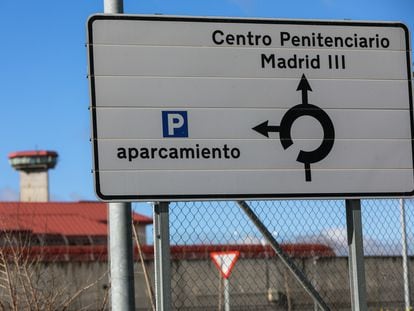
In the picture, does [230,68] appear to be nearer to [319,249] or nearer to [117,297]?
[117,297]

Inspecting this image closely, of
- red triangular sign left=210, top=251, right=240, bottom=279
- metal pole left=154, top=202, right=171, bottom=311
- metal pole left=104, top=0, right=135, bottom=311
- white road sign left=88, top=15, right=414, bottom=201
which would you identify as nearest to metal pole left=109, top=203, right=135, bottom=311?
metal pole left=104, top=0, right=135, bottom=311

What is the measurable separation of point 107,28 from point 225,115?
2.68 ft

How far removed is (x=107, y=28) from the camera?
16.4 feet

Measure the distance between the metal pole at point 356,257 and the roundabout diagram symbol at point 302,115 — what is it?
405 mm

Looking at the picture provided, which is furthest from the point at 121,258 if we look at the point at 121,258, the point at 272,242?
the point at 272,242

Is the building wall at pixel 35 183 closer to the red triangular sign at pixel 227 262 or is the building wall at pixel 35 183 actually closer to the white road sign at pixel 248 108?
the red triangular sign at pixel 227 262

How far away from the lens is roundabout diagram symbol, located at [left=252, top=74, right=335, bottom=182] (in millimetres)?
5238

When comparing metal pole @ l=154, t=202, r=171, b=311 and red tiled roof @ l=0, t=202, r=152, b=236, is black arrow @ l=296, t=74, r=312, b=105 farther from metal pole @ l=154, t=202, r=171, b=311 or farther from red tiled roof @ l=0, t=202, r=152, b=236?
red tiled roof @ l=0, t=202, r=152, b=236

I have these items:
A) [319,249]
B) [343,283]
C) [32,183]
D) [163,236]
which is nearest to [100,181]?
[163,236]

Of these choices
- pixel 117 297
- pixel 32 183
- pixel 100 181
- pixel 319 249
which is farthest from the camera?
pixel 32 183

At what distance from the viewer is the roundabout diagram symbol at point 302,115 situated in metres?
5.24

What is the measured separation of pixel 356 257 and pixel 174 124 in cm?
140

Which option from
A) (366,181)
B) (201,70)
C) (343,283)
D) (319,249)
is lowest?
(343,283)

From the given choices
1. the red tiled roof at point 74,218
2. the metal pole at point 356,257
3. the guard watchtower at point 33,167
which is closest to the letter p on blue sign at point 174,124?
the metal pole at point 356,257
